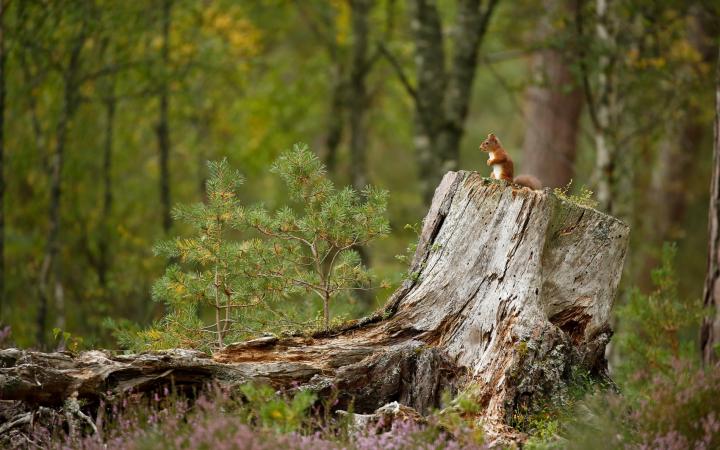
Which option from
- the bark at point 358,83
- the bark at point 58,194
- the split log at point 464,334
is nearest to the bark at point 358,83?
the bark at point 358,83

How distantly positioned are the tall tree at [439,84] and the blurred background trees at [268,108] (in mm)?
23

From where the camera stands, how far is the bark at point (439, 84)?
11.9 metres

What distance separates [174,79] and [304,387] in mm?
9104

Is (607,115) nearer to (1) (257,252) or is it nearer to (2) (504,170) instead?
(2) (504,170)

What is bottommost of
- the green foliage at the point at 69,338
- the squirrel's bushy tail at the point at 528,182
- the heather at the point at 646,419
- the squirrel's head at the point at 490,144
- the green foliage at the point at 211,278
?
the heather at the point at 646,419

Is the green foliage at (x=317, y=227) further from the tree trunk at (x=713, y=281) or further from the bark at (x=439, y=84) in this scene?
the bark at (x=439, y=84)

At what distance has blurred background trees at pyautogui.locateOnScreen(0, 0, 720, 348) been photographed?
37.7 ft

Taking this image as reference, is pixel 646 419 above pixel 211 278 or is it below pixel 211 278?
below

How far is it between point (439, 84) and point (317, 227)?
640 cm

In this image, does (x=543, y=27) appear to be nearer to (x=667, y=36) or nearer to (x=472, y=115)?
(x=667, y=36)

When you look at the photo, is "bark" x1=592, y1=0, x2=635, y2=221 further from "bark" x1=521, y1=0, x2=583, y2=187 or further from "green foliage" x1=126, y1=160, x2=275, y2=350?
"green foliage" x1=126, y1=160, x2=275, y2=350

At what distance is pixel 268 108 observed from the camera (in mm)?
18641

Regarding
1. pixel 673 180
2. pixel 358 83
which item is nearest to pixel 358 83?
pixel 358 83

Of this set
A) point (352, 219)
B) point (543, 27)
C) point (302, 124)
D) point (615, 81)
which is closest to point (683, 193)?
point (543, 27)
